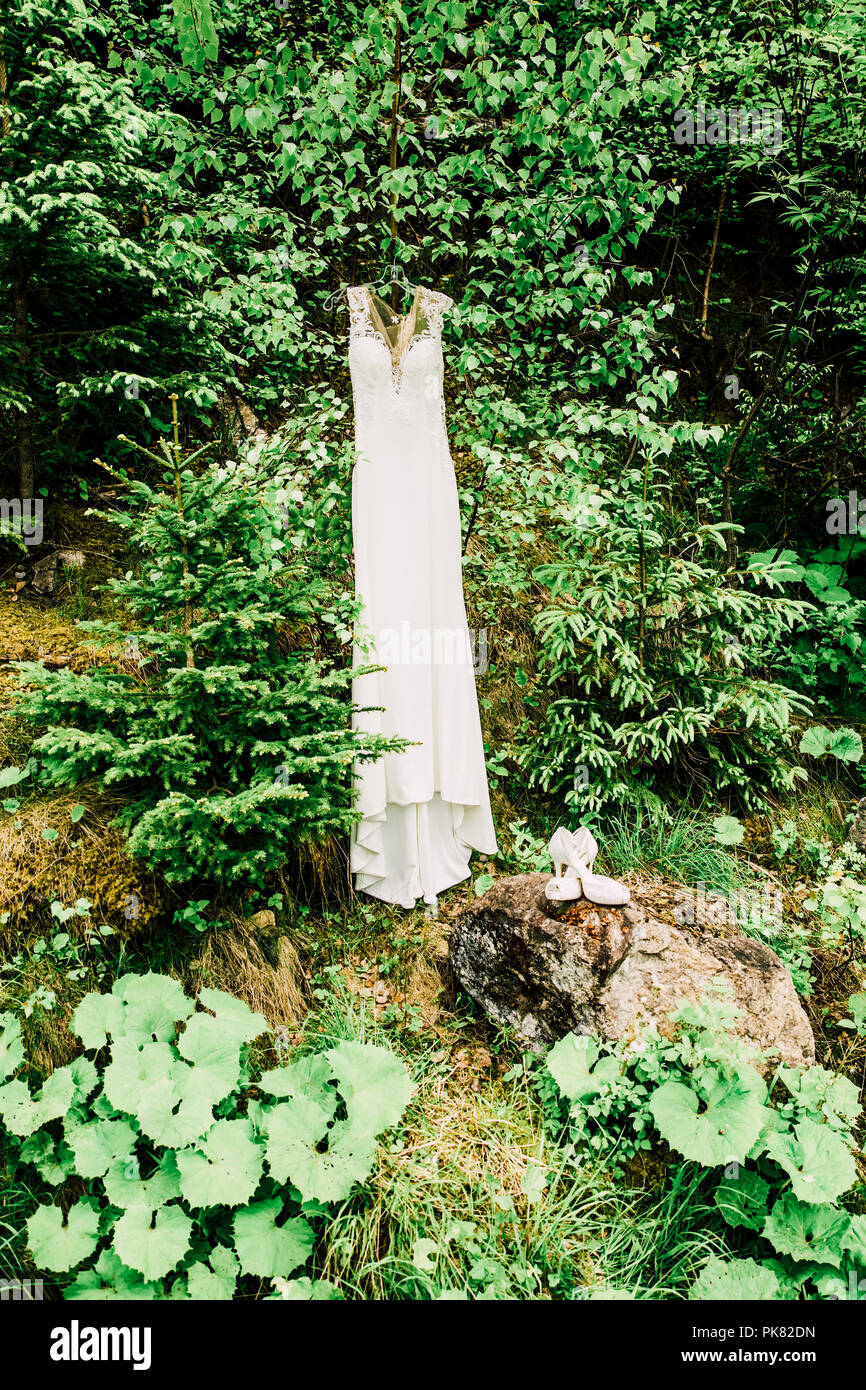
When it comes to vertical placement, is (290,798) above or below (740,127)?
below

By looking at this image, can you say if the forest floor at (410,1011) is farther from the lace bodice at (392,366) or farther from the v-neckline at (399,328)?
the v-neckline at (399,328)

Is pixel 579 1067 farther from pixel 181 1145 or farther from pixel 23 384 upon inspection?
pixel 23 384

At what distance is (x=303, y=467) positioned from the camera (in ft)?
9.65

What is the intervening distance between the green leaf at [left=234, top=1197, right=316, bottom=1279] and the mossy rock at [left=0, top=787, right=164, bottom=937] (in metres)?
1.00

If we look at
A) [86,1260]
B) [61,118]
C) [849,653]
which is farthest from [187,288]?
[849,653]

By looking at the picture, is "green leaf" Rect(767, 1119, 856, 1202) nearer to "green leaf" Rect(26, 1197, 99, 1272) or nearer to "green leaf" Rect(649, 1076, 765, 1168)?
"green leaf" Rect(649, 1076, 765, 1168)

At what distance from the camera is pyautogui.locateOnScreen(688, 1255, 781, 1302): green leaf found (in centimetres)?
188

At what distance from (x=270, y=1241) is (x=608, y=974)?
129 centimetres

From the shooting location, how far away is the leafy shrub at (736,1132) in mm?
1911

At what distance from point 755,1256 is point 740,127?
6134 millimetres

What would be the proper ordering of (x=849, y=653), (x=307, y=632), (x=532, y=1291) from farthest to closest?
(x=849, y=653)
(x=307, y=632)
(x=532, y=1291)

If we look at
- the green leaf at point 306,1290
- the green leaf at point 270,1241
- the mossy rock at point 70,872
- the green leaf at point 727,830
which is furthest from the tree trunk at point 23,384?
the green leaf at point 727,830

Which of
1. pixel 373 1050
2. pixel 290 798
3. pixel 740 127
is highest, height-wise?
pixel 740 127

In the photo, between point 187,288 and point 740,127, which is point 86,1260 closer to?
point 187,288
